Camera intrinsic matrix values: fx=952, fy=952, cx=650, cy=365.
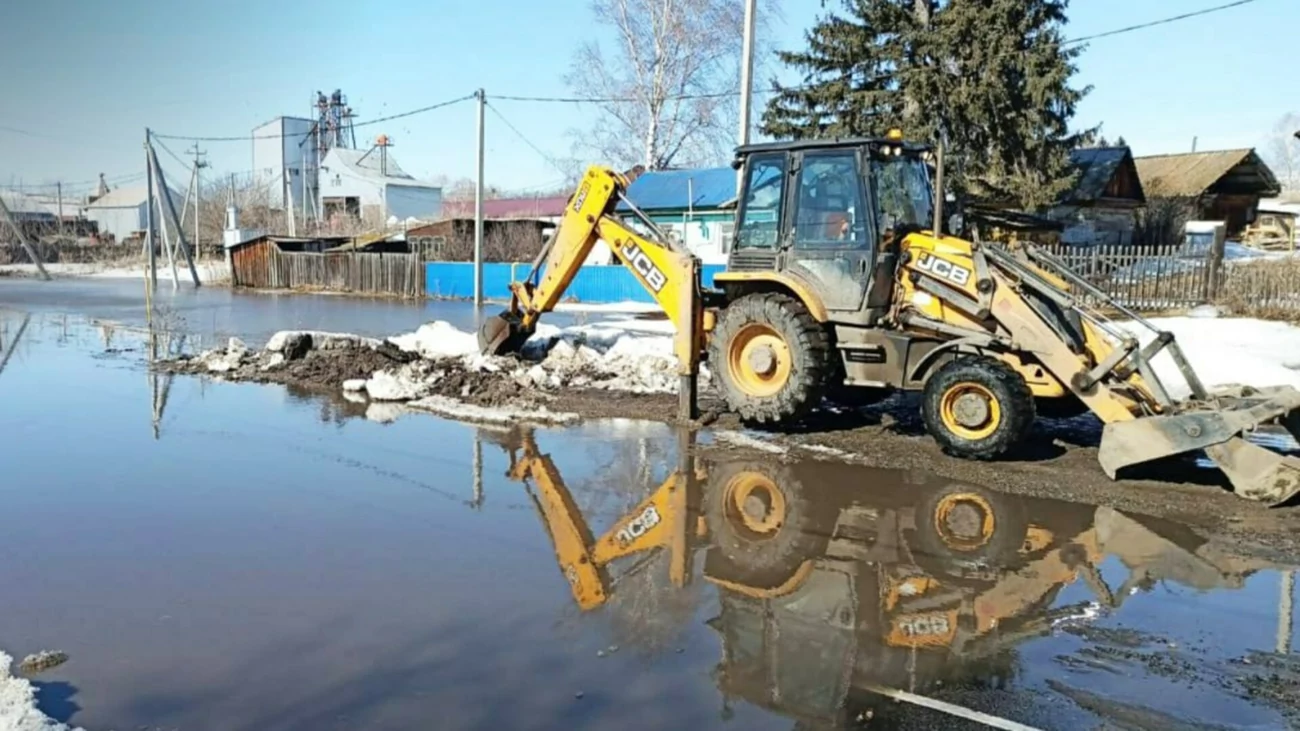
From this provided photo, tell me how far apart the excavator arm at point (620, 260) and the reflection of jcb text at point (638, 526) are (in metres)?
3.19

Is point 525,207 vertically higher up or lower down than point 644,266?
higher up

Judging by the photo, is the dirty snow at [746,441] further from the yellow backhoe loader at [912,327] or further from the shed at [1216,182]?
the shed at [1216,182]

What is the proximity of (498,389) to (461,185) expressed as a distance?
8465 cm

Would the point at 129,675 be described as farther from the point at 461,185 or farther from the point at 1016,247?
the point at 461,185

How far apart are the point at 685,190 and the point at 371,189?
35.7 meters

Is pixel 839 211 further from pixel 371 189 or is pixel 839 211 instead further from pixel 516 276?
pixel 371 189

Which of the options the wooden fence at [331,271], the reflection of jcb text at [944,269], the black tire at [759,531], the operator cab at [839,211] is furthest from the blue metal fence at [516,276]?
the black tire at [759,531]

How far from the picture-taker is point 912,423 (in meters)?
10.2

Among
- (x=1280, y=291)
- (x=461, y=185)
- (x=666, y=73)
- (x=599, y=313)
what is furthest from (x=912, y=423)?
(x=461, y=185)

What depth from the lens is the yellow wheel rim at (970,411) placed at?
27.5 ft

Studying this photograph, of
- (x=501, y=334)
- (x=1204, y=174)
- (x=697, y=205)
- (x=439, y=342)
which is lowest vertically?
(x=439, y=342)

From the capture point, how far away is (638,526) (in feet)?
22.5

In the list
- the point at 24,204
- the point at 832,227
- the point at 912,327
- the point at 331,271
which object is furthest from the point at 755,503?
the point at 24,204

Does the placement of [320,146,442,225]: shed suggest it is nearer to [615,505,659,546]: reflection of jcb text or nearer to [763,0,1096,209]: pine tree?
[763,0,1096,209]: pine tree
